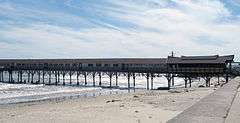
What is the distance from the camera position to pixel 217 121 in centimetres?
934

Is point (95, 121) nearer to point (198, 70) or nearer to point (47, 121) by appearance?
point (47, 121)

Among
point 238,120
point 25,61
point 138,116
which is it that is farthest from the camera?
point 25,61

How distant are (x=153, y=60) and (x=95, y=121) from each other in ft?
173

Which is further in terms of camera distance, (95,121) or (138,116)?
(138,116)

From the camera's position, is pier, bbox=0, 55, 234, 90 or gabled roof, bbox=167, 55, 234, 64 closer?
pier, bbox=0, 55, 234, 90

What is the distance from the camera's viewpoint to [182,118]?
30.5ft

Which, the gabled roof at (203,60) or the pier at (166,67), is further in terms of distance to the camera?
the gabled roof at (203,60)

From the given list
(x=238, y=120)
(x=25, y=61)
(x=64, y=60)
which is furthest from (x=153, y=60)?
(x=238, y=120)

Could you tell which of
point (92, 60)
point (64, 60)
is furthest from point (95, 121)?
point (64, 60)

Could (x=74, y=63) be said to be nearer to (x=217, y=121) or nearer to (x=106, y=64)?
(x=106, y=64)

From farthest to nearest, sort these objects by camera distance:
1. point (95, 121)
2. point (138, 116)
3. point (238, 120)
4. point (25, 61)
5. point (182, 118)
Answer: point (25, 61), point (138, 116), point (95, 121), point (238, 120), point (182, 118)

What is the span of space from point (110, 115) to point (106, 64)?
Answer: 54032 mm

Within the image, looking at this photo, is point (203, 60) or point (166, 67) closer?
point (203, 60)

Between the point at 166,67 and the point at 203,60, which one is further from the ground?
the point at 203,60
